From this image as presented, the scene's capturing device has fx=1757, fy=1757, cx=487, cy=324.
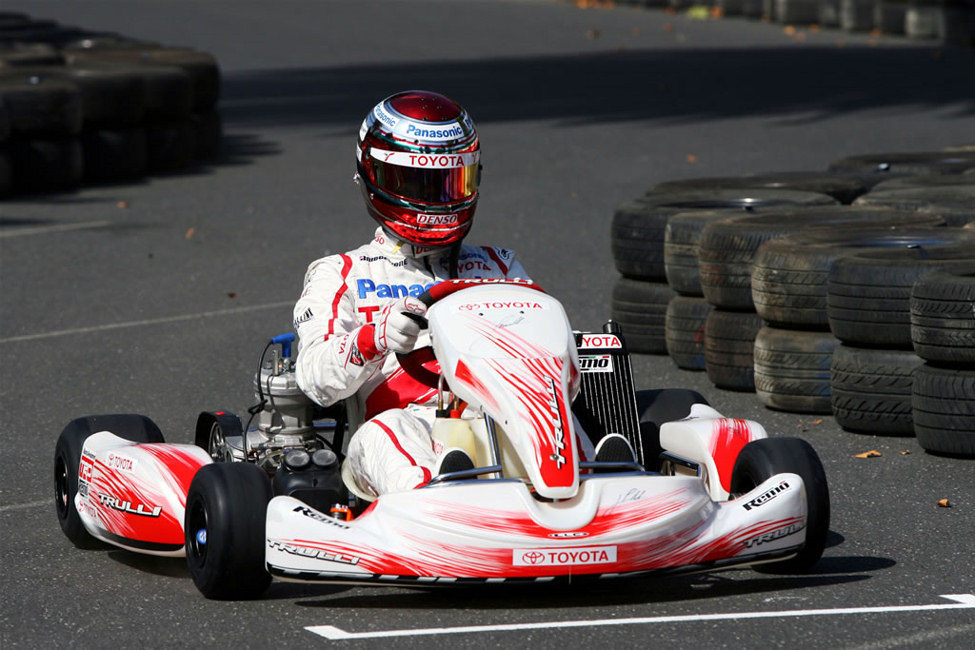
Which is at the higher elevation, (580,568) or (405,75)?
(580,568)

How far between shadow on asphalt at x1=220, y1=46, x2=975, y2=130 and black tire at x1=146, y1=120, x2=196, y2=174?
2.70 metres

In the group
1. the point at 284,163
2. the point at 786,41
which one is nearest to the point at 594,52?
the point at 786,41

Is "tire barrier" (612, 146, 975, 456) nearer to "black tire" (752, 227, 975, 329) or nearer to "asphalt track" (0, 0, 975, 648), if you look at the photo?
"black tire" (752, 227, 975, 329)

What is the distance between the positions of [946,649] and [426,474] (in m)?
1.40

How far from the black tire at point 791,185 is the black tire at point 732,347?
1.78 metres

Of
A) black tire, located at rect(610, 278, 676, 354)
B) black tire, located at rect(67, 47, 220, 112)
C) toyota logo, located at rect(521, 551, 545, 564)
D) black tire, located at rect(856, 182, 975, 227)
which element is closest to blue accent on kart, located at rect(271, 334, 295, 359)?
toyota logo, located at rect(521, 551, 545, 564)

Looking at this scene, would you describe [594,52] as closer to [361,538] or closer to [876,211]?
[876,211]

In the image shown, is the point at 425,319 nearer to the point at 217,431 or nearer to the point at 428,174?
the point at 428,174

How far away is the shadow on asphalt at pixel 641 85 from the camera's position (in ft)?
61.7

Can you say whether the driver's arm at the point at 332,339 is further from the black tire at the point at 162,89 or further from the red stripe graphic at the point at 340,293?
the black tire at the point at 162,89

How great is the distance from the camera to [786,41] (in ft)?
84.0

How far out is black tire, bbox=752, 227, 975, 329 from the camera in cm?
712

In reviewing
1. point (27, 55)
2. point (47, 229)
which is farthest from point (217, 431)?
point (27, 55)

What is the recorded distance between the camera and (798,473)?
4.81 metres
